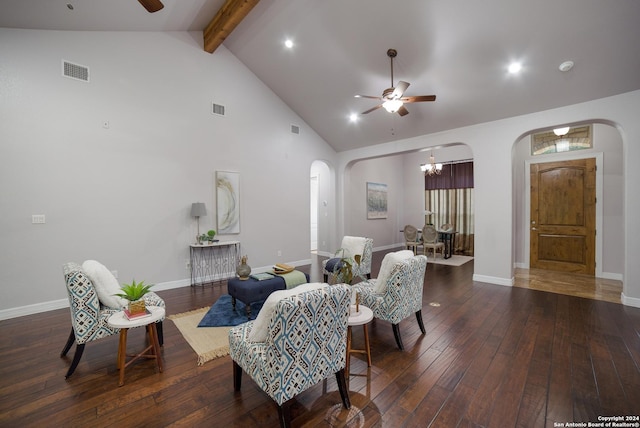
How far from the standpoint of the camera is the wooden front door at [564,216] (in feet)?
18.1

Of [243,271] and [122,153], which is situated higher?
[122,153]

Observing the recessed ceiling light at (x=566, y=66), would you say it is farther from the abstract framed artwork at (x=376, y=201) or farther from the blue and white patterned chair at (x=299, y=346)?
the abstract framed artwork at (x=376, y=201)

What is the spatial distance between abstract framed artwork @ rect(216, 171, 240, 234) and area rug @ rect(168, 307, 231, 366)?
2.11 m

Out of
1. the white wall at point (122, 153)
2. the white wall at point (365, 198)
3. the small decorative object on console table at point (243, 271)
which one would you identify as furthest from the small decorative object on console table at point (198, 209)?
the white wall at point (365, 198)

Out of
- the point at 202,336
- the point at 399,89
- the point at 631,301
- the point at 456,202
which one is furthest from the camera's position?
the point at 456,202

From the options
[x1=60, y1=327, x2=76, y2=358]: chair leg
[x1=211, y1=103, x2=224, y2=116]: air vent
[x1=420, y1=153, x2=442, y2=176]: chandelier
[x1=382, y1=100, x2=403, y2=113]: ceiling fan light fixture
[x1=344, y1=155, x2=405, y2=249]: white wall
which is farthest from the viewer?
[x1=344, y1=155, x2=405, y2=249]: white wall

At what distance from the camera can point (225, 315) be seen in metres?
3.62

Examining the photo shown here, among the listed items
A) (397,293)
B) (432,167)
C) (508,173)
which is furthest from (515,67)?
(432,167)

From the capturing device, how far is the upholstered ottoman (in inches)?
135

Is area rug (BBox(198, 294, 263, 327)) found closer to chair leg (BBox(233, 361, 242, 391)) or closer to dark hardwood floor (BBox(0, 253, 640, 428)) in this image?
dark hardwood floor (BBox(0, 253, 640, 428))

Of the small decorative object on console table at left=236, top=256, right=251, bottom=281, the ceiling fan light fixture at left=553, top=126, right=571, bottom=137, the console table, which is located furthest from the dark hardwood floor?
the ceiling fan light fixture at left=553, top=126, right=571, bottom=137

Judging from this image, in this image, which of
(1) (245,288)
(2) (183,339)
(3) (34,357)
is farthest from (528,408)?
(3) (34,357)

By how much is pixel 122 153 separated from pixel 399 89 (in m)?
4.35

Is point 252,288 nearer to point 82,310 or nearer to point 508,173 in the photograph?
point 82,310
